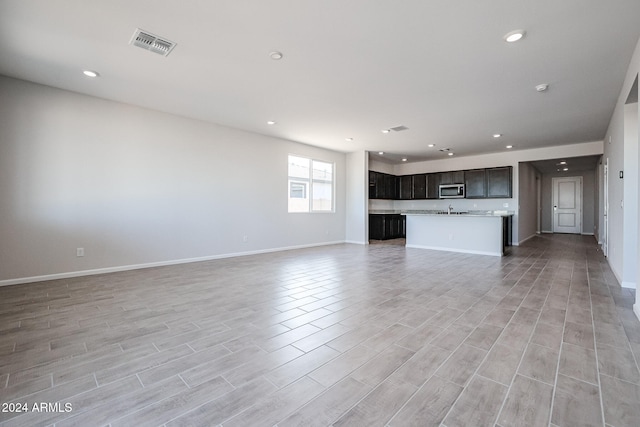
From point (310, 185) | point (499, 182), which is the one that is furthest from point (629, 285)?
point (310, 185)

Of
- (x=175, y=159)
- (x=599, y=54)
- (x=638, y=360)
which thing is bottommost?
(x=638, y=360)

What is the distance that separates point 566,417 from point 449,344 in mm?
786

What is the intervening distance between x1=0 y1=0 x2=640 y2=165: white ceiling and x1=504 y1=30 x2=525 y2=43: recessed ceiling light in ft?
0.23

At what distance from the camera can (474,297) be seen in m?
3.29

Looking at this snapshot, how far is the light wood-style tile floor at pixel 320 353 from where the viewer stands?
4.71 ft

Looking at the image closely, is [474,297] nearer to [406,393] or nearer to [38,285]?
[406,393]

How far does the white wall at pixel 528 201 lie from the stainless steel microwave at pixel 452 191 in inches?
58.3

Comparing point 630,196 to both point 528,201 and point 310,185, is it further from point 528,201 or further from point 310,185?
point 528,201

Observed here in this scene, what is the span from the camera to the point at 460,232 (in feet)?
22.0

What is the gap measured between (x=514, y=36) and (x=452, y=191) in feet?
21.9

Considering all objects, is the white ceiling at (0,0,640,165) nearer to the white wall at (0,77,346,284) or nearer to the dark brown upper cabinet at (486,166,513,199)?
the white wall at (0,77,346,284)

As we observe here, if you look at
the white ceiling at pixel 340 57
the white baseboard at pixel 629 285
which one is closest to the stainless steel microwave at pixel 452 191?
the white ceiling at pixel 340 57

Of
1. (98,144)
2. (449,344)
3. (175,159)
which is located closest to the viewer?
(449,344)

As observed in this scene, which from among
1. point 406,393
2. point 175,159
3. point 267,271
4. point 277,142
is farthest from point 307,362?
point 277,142
